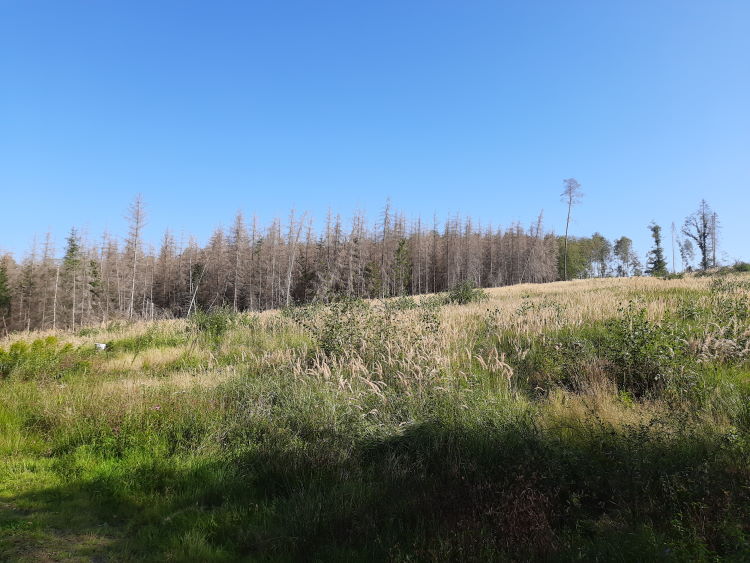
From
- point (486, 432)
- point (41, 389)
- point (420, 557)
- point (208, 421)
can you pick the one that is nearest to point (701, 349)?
point (486, 432)

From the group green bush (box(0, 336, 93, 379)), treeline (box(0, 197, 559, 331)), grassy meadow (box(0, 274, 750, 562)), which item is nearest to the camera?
grassy meadow (box(0, 274, 750, 562))

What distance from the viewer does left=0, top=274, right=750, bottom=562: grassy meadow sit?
300 centimetres

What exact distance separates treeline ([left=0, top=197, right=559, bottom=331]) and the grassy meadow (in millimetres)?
39330

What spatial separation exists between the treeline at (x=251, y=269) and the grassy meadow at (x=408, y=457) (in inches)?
1548

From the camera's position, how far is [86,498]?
396cm

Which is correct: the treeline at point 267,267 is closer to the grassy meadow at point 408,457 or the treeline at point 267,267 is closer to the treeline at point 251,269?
the treeline at point 251,269

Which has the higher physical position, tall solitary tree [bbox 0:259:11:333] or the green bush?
tall solitary tree [bbox 0:259:11:333]

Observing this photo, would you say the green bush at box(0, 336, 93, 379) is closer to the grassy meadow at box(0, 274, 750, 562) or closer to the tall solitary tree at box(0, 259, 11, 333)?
the grassy meadow at box(0, 274, 750, 562)

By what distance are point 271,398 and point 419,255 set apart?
230 ft

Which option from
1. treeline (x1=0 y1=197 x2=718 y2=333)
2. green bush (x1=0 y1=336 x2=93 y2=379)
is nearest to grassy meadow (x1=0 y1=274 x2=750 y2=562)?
green bush (x1=0 y1=336 x2=93 y2=379)

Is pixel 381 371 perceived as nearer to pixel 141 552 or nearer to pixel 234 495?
pixel 234 495

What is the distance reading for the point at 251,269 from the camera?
6438 cm

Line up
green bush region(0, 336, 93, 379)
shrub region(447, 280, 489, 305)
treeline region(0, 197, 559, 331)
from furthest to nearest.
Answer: treeline region(0, 197, 559, 331) < shrub region(447, 280, 489, 305) < green bush region(0, 336, 93, 379)

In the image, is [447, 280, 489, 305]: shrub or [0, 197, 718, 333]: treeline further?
[0, 197, 718, 333]: treeline
